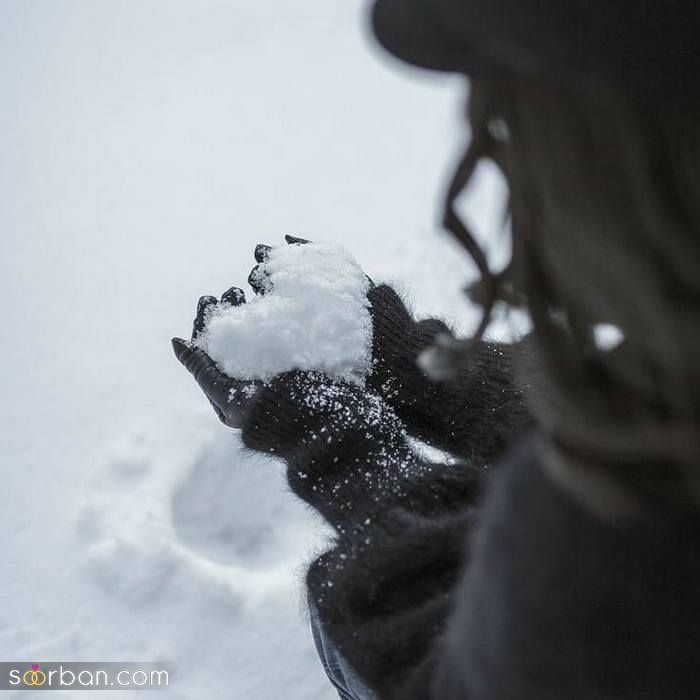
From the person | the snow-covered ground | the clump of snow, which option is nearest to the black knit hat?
the person

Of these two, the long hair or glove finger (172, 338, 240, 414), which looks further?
glove finger (172, 338, 240, 414)

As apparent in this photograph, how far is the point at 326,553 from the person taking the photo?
2.48 ft

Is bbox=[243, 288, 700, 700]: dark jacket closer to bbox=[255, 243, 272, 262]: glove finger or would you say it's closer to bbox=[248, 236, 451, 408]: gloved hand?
bbox=[248, 236, 451, 408]: gloved hand

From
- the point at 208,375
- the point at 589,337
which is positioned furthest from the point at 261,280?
the point at 589,337

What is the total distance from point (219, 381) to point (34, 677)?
638 mm

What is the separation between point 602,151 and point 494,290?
0.58 feet

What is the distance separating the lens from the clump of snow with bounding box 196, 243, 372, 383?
952mm

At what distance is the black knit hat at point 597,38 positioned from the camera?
0.34m

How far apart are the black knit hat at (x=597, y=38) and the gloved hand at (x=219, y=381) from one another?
2.05 ft

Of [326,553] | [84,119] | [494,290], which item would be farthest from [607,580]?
[84,119]

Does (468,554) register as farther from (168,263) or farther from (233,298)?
(168,263)

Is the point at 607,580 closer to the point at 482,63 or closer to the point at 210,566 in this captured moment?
the point at 482,63

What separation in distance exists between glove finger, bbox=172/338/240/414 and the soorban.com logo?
59 centimetres

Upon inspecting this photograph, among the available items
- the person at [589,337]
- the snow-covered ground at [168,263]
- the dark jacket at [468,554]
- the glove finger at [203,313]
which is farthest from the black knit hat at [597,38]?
the glove finger at [203,313]
